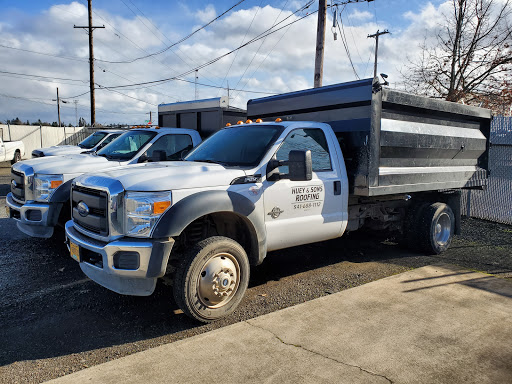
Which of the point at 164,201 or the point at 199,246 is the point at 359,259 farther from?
the point at 164,201

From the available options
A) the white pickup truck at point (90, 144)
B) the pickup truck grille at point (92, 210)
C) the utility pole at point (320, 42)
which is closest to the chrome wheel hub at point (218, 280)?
the pickup truck grille at point (92, 210)

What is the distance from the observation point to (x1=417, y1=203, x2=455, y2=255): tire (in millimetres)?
6418

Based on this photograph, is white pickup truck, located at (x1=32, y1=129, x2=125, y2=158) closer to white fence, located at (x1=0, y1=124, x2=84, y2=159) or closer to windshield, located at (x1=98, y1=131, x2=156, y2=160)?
windshield, located at (x1=98, y1=131, x2=156, y2=160)

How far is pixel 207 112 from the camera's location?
930 cm

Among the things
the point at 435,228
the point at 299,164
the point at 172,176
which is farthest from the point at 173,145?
the point at 435,228

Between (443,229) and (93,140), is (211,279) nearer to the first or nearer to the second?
(443,229)

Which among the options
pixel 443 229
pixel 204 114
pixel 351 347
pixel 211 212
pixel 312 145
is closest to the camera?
pixel 351 347

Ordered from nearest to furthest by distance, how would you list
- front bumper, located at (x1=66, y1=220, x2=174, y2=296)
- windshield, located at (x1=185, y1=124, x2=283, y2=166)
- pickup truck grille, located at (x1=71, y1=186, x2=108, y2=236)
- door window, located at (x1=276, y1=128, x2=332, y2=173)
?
front bumper, located at (x1=66, y1=220, x2=174, y2=296) → pickup truck grille, located at (x1=71, y1=186, x2=108, y2=236) → windshield, located at (x1=185, y1=124, x2=283, y2=166) → door window, located at (x1=276, y1=128, x2=332, y2=173)

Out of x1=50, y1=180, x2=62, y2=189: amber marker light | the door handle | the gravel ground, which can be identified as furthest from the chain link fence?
x1=50, y1=180, x2=62, y2=189: amber marker light

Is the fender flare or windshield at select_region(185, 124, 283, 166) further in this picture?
windshield at select_region(185, 124, 283, 166)

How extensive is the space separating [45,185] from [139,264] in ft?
10.9

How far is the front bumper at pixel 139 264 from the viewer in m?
3.62

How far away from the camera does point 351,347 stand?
3508 millimetres

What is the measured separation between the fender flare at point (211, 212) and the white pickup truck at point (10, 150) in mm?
19333
